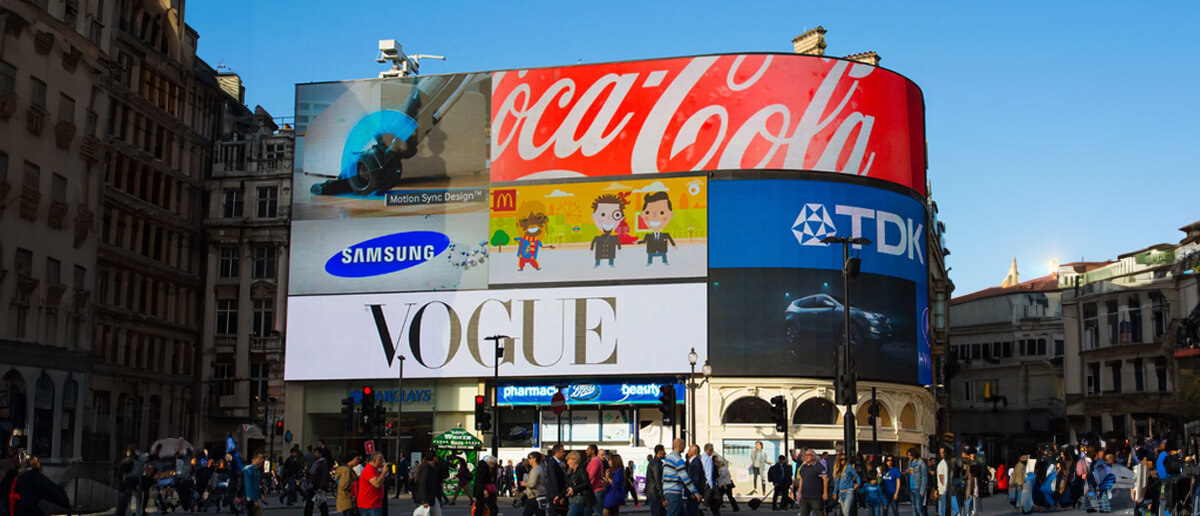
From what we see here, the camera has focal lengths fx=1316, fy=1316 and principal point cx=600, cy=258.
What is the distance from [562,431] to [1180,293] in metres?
31.6

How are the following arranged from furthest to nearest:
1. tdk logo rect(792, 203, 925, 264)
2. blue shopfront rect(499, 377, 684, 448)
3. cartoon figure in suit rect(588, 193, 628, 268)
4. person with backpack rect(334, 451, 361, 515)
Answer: cartoon figure in suit rect(588, 193, 628, 268), blue shopfront rect(499, 377, 684, 448), tdk logo rect(792, 203, 925, 264), person with backpack rect(334, 451, 361, 515)

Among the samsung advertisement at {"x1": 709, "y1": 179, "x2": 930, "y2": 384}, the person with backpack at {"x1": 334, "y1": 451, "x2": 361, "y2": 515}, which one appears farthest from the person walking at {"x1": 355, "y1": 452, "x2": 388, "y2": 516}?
the samsung advertisement at {"x1": 709, "y1": 179, "x2": 930, "y2": 384}

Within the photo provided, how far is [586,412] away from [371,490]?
1658 inches

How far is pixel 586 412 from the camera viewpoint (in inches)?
2472

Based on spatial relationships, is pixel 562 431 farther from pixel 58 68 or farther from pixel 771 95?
pixel 58 68

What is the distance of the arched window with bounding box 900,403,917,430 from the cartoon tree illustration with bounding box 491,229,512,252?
2088 centimetres

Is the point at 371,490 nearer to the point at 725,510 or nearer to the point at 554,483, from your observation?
the point at 554,483

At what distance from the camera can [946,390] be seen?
8312 centimetres

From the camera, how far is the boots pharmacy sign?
201ft

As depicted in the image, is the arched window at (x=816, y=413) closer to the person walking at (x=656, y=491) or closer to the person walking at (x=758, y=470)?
the person walking at (x=758, y=470)

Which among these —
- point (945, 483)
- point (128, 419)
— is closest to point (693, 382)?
point (945, 483)

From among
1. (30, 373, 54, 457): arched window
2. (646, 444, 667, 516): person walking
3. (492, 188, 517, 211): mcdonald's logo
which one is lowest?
(646, 444, 667, 516): person walking

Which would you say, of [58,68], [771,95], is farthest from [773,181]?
[58,68]

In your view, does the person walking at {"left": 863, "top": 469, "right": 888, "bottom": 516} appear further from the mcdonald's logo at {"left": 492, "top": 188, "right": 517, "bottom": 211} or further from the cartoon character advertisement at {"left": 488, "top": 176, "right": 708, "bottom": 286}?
the mcdonald's logo at {"left": 492, "top": 188, "right": 517, "bottom": 211}
